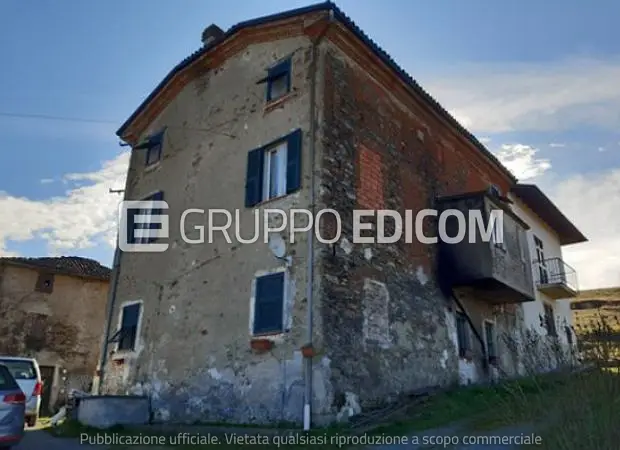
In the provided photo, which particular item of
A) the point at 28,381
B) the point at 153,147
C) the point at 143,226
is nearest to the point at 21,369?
the point at 28,381

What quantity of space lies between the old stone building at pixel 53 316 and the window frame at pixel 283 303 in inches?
597

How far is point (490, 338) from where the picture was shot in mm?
15367

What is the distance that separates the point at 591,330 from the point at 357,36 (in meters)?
8.88

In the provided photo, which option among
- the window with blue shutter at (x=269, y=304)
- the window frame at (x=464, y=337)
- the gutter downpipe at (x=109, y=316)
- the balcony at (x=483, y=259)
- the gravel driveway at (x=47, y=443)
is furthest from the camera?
the gutter downpipe at (x=109, y=316)

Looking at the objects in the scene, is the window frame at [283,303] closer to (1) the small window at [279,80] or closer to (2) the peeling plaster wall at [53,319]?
(1) the small window at [279,80]

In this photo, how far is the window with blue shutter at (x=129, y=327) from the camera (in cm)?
1343

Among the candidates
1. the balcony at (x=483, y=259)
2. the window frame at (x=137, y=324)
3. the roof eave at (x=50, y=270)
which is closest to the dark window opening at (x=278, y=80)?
the balcony at (x=483, y=259)

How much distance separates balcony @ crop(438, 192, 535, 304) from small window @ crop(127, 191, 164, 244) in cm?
767

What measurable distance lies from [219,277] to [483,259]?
255 inches

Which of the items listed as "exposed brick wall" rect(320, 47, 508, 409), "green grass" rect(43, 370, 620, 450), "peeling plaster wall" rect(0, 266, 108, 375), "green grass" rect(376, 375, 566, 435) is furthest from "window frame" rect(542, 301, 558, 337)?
"peeling plaster wall" rect(0, 266, 108, 375)

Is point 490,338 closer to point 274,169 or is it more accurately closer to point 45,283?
point 274,169

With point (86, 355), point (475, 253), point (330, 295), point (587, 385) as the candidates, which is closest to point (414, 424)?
point (330, 295)

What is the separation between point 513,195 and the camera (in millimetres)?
20641

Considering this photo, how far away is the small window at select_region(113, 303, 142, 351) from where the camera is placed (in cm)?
1343
